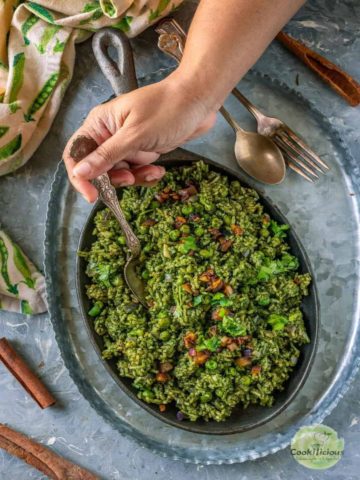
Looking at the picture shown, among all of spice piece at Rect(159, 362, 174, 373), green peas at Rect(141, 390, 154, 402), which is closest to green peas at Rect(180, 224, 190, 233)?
spice piece at Rect(159, 362, 174, 373)

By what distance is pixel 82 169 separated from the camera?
148 cm

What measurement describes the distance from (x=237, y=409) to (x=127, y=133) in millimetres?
986

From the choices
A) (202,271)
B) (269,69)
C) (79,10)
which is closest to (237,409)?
(202,271)

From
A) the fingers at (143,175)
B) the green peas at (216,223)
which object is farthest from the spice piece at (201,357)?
the fingers at (143,175)

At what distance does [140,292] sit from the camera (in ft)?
Result: 6.14

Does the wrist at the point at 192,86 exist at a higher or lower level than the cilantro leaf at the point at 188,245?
higher

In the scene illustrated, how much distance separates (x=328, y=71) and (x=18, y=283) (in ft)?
4.49

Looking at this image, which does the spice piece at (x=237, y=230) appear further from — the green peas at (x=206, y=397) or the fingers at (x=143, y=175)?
the green peas at (x=206, y=397)

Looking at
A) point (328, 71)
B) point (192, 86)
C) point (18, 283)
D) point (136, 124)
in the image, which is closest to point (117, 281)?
point (18, 283)

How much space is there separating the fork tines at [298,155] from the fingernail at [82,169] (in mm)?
775

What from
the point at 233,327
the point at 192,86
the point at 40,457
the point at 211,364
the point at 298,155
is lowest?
the point at 40,457

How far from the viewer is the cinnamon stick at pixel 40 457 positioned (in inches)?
81.3

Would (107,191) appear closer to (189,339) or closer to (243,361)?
(189,339)

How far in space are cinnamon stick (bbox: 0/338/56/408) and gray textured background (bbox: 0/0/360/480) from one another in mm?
45
